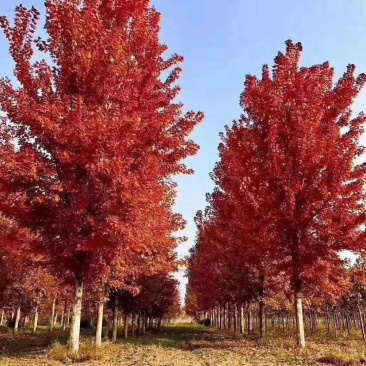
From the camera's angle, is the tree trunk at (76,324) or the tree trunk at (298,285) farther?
the tree trunk at (298,285)

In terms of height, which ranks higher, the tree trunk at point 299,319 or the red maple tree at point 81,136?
the red maple tree at point 81,136

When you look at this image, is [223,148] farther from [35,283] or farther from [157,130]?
[35,283]

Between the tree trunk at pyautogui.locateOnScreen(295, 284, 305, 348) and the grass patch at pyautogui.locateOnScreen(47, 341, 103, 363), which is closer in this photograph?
the grass patch at pyautogui.locateOnScreen(47, 341, 103, 363)

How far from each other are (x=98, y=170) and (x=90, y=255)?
288 centimetres

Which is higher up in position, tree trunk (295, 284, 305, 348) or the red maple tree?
the red maple tree

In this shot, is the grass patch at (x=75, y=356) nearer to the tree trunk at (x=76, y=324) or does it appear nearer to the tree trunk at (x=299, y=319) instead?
the tree trunk at (x=76, y=324)

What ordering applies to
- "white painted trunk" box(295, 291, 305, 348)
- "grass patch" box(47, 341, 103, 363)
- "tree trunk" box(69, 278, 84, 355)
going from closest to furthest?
"grass patch" box(47, 341, 103, 363) < "tree trunk" box(69, 278, 84, 355) < "white painted trunk" box(295, 291, 305, 348)

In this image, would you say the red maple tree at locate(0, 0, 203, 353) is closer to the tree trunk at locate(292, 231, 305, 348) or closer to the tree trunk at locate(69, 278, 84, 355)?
the tree trunk at locate(69, 278, 84, 355)

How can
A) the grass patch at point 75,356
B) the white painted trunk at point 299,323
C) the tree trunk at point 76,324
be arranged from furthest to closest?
the white painted trunk at point 299,323, the tree trunk at point 76,324, the grass patch at point 75,356

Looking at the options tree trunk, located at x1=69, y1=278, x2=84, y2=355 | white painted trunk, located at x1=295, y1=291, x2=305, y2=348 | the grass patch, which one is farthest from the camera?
white painted trunk, located at x1=295, y1=291, x2=305, y2=348

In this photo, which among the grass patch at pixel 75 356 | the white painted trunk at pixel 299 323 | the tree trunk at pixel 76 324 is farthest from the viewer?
the white painted trunk at pixel 299 323

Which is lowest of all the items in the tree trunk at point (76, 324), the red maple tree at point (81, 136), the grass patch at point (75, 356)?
the grass patch at point (75, 356)

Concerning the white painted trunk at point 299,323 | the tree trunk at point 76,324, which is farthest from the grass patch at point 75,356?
the white painted trunk at point 299,323

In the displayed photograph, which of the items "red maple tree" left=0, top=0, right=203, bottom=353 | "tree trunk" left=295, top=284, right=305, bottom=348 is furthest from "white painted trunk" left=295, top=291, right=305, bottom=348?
"red maple tree" left=0, top=0, right=203, bottom=353
